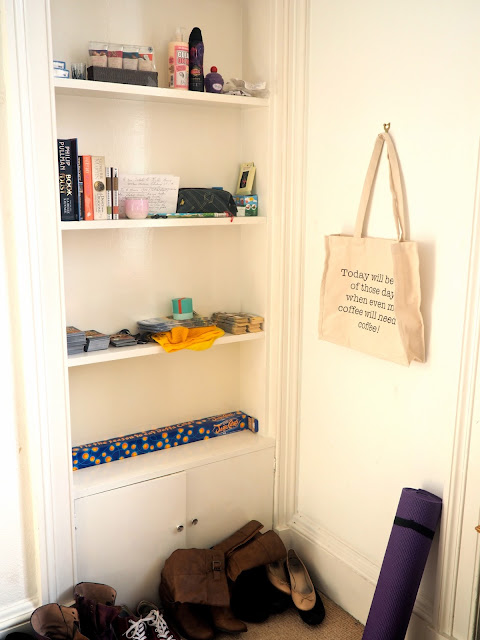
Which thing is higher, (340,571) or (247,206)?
(247,206)

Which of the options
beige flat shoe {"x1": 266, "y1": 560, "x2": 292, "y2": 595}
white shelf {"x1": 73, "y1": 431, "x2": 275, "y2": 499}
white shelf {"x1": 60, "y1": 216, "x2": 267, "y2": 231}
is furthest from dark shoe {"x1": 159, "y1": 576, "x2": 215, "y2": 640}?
white shelf {"x1": 60, "y1": 216, "x2": 267, "y2": 231}

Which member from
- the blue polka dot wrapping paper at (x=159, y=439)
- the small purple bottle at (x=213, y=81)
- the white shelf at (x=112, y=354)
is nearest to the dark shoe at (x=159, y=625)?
the blue polka dot wrapping paper at (x=159, y=439)

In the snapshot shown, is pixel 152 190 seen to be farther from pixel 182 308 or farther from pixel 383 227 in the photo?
pixel 383 227

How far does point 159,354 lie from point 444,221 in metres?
1.18

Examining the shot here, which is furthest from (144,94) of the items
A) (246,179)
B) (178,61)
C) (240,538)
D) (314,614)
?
(314,614)

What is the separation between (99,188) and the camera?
80.5 inches

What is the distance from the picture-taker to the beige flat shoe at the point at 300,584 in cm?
225

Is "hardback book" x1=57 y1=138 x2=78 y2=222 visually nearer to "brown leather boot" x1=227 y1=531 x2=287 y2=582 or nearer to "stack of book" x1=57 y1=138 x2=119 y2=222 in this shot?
"stack of book" x1=57 y1=138 x2=119 y2=222

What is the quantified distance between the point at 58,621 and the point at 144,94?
1721 mm

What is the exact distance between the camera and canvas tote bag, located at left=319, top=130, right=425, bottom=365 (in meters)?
1.89

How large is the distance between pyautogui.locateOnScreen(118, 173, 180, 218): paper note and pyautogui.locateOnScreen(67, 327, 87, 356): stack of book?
0.45 meters

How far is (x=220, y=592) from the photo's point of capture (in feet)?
7.23

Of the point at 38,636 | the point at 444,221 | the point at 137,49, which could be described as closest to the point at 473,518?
the point at 444,221

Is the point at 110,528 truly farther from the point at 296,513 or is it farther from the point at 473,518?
the point at 473,518
